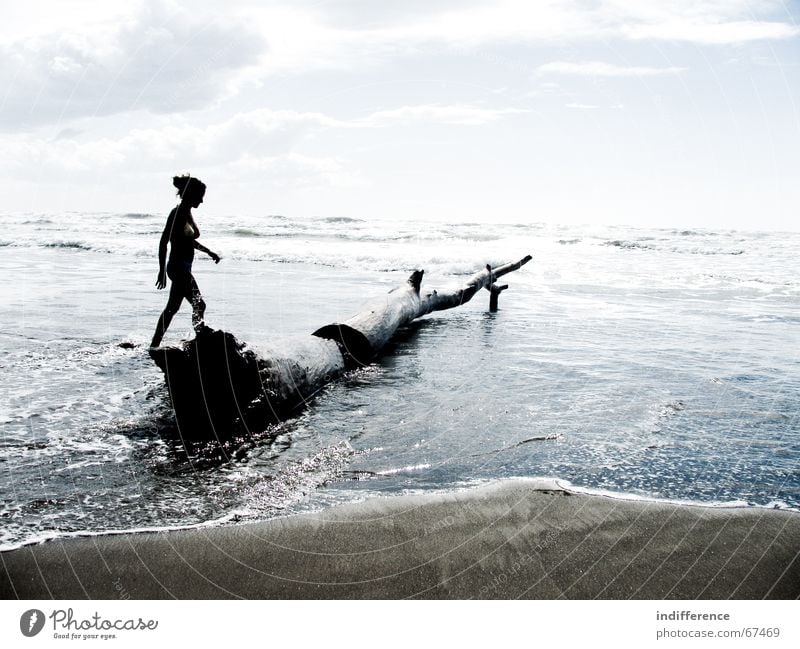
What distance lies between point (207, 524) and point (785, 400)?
4440 millimetres

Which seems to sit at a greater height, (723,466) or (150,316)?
(150,316)

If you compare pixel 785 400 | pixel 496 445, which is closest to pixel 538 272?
pixel 785 400

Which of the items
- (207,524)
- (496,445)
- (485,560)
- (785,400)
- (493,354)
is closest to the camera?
(485,560)

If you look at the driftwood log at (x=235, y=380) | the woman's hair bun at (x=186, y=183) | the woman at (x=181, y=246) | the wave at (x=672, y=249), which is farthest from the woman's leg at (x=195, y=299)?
the wave at (x=672, y=249)

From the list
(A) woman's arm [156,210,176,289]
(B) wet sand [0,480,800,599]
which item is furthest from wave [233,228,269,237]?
(B) wet sand [0,480,800,599]

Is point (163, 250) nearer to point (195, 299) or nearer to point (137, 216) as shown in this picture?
point (195, 299)

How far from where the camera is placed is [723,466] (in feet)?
12.2

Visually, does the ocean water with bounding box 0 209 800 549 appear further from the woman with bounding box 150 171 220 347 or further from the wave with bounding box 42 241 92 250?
the wave with bounding box 42 241 92 250

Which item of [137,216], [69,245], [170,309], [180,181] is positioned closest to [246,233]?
[69,245]

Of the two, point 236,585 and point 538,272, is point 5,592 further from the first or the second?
point 538,272

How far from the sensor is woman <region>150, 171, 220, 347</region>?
5.51 m

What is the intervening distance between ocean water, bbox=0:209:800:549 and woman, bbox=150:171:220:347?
2.39 ft

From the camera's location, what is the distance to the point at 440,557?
2.70m

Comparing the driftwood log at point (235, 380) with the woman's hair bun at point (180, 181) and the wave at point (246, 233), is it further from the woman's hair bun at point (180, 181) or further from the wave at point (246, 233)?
the wave at point (246, 233)
